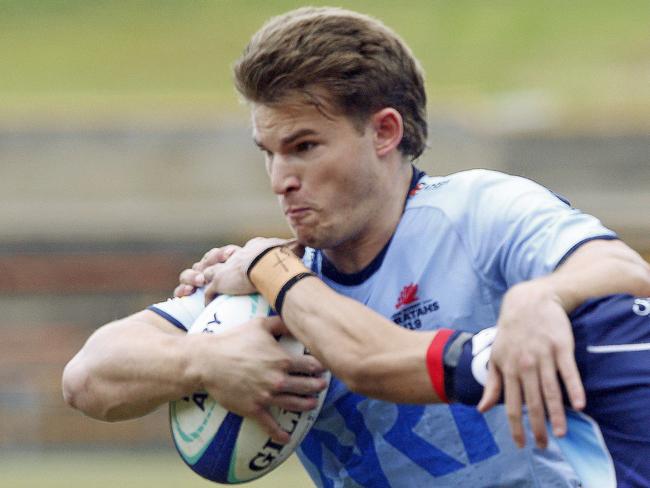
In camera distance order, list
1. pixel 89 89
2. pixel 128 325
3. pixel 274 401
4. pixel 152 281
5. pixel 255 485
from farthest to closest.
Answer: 1. pixel 89 89
2. pixel 152 281
3. pixel 255 485
4. pixel 128 325
5. pixel 274 401

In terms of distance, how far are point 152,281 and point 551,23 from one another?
46.4ft

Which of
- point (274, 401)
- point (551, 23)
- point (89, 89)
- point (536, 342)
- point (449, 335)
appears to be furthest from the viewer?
point (551, 23)

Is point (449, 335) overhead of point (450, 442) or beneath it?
overhead

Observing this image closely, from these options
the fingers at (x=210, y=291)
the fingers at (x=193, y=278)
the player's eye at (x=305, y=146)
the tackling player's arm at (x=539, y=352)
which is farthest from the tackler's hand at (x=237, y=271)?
the tackling player's arm at (x=539, y=352)

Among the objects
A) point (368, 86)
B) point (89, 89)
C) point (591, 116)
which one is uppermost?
point (368, 86)

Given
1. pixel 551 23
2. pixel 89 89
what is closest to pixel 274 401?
pixel 89 89

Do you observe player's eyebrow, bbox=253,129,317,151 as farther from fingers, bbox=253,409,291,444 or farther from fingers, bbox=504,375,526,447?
fingers, bbox=504,375,526,447

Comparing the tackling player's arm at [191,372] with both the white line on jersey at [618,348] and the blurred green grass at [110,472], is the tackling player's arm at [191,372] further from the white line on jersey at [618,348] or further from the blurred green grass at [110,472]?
the blurred green grass at [110,472]

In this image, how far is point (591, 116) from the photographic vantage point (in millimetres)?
15453

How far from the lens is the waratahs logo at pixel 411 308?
4.63 meters

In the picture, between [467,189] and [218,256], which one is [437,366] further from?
[218,256]

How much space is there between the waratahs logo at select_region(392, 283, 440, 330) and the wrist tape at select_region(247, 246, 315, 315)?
1.21 ft

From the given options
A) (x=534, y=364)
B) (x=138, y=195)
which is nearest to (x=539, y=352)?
(x=534, y=364)

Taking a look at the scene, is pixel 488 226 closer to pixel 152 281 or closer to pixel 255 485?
pixel 255 485
